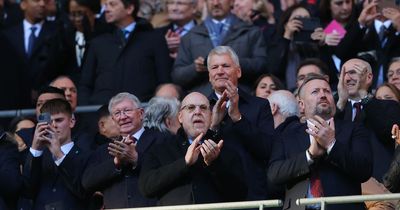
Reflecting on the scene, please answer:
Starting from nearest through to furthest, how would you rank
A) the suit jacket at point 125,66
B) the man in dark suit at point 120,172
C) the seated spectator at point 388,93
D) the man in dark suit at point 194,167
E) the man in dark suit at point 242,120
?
the man in dark suit at point 194,167, the man in dark suit at point 242,120, the man in dark suit at point 120,172, the seated spectator at point 388,93, the suit jacket at point 125,66

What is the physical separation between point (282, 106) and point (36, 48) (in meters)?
4.57

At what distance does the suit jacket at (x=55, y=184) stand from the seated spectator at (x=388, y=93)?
322 centimetres

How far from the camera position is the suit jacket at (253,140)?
15672 millimetres

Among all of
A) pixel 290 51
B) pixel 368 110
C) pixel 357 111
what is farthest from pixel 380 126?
pixel 290 51

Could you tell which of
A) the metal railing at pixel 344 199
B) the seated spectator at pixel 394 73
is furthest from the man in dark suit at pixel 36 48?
the metal railing at pixel 344 199

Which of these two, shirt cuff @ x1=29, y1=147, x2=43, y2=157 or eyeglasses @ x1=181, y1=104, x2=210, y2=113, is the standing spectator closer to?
shirt cuff @ x1=29, y1=147, x2=43, y2=157

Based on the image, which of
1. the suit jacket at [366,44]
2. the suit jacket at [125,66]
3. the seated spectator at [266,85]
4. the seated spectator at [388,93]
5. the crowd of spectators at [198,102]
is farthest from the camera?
the suit jacket at [125,66]

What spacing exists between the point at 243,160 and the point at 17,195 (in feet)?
7.62

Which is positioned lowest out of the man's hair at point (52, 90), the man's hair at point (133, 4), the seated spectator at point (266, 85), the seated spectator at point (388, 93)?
the man's hair at point (52, 90)

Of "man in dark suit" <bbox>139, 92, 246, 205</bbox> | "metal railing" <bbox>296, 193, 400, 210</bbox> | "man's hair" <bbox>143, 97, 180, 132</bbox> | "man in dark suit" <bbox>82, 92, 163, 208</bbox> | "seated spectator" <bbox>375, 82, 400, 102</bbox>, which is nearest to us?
"metal railing" <bbox>296, 193, 400, 210</bbox>

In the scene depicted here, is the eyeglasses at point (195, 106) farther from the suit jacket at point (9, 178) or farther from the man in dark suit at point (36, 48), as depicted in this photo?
the man in dark suit at point (36, 48)

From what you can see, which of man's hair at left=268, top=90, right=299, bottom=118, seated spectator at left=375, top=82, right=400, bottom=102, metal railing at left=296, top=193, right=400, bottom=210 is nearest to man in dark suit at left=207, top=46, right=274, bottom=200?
man's hair at left=268, top=90, right=299, bottom=118

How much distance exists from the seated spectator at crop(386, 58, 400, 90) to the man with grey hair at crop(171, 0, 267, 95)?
158 cm

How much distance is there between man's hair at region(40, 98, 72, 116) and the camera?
1691cm
